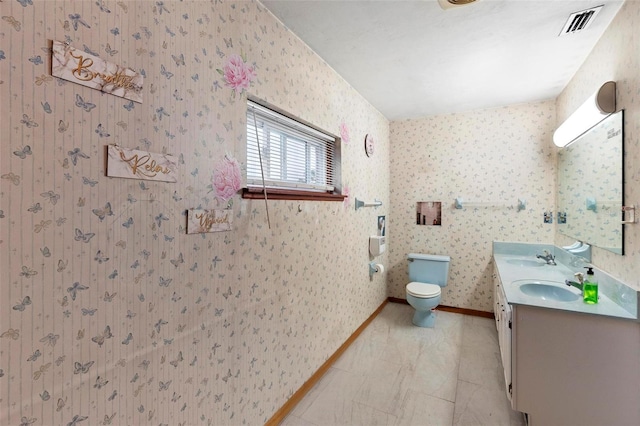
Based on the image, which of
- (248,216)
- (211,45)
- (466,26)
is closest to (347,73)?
(466,26)

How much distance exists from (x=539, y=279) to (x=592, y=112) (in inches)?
46.1

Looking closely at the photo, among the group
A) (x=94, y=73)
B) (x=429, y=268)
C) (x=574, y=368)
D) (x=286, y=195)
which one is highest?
(x=94, y=73)

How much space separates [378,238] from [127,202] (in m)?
2.49

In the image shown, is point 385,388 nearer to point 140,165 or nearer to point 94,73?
point 140,165

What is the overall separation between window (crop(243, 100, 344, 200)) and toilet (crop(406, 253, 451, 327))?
143 centimetres

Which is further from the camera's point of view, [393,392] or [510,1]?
[393,392]

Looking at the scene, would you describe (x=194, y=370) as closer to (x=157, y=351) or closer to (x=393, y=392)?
(x=157, y=351)

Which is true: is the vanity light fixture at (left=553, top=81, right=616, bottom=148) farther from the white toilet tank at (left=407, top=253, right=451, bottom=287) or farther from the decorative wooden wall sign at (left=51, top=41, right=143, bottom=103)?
the decorative wooden wall sign at (left=51, top=41, right=143, bottom=103)

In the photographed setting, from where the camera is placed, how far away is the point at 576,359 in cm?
153

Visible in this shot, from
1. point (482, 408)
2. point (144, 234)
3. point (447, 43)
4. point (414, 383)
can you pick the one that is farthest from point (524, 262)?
point (144, 234)

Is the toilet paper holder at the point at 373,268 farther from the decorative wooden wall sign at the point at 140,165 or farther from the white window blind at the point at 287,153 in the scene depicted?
the decorative wooden wall sign at the point at 140,165

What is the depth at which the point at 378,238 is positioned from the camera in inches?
122

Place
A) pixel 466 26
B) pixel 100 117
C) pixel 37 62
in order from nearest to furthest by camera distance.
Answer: pixel 37 62
pixel 100 117
pixel 466 26

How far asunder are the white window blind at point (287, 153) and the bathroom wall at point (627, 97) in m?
1.80
